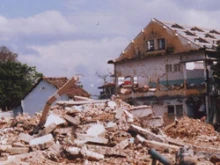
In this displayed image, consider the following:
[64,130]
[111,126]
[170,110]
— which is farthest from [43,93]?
[111,126]

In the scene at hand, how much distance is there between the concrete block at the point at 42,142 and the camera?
13023 millimetres

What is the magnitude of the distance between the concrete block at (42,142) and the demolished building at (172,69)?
48.3 ft

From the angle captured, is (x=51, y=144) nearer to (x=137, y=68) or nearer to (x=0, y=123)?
(x=0, y=123)

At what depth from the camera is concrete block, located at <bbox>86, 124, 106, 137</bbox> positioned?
1380 cm

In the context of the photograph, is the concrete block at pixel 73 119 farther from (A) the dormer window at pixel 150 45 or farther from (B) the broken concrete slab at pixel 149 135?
(A) the dormer window at pixel 150 45

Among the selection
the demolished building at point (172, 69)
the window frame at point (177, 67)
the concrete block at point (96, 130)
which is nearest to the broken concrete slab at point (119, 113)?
the concrete block at point (96, 130)

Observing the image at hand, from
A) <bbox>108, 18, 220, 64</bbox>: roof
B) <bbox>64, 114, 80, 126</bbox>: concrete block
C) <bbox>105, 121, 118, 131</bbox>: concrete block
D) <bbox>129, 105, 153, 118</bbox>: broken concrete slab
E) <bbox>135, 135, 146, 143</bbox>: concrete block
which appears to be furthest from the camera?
<bbox>108, 18, 220, 64</bbox>: roof

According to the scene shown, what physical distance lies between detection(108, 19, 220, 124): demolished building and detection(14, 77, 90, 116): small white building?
138 inches

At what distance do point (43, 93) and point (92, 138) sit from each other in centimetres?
A: 2056

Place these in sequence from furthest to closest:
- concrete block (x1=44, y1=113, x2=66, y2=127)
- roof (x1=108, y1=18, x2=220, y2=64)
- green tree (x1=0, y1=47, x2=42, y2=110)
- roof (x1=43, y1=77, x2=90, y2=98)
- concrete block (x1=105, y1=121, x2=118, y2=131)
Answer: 1. green tree (x1=0, y1=47, x2=42, y2=110)
2. roof (x1=43, y1=77, x2=90, y2=98)
3. roof (x1=108, y1=18, x2=220, y2=64)
4. concrete block (x1=44, y1=113, x2=66, y2=127)
5. concrete block (x1=105, y1=121, x2=118, y2=131)

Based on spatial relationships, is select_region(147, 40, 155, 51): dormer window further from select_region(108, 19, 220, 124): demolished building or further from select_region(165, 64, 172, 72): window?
select_region(165, 64, 172, 72): window

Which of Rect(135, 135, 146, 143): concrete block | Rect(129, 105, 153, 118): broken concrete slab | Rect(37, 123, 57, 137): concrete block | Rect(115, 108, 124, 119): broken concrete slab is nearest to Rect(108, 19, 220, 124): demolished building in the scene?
Rect(129, 105, 153, 118): broken concrete slab

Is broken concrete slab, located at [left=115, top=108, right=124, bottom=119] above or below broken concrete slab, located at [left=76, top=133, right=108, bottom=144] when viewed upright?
above

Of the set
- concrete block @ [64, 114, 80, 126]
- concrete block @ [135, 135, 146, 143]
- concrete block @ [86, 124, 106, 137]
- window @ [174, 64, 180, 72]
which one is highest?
window @ [174, 64, 180, 72]
